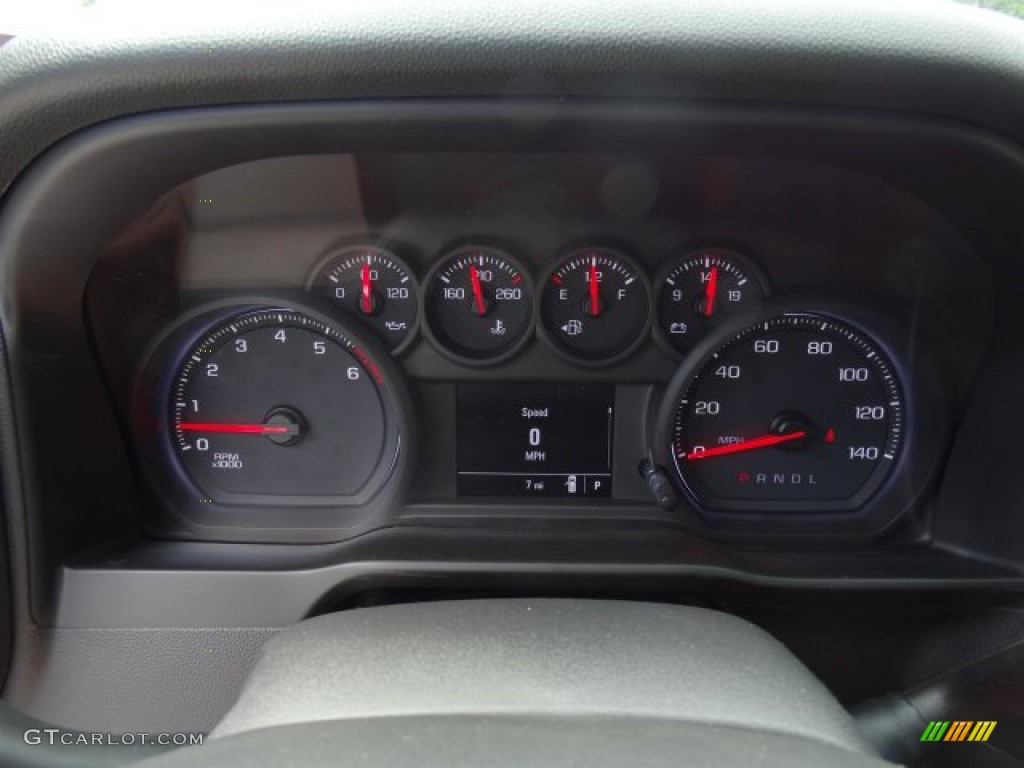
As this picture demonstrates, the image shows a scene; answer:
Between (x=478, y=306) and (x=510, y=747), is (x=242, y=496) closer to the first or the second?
(x=478, y=306)

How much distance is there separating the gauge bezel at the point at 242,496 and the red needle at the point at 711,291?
2.92 feet

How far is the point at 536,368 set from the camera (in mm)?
2582

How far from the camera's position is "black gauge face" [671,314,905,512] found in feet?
8.52

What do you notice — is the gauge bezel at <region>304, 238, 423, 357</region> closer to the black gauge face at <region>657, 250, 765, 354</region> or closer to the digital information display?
the digital information display

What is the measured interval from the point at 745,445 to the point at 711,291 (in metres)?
0.46

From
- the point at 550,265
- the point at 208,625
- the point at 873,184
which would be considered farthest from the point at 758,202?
the point at 208,625

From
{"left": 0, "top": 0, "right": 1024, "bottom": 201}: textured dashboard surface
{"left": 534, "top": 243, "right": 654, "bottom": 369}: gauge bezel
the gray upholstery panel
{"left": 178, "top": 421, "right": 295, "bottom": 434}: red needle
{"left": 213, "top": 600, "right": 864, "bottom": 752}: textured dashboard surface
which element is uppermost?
{"left": 0, "top": 0, "right": 1024, "bottom": 201}: textured dashboard surface

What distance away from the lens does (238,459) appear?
2.61 metres

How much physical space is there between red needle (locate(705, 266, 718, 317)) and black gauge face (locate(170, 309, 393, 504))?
3.17ft

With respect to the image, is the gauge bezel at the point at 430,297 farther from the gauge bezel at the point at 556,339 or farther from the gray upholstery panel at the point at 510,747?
the gray upholstery panel at the point at 510,747

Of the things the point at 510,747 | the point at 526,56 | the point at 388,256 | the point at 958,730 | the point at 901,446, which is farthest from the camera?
the point at 901,446

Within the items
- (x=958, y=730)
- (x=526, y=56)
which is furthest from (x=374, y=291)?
(x=958, y=730)
